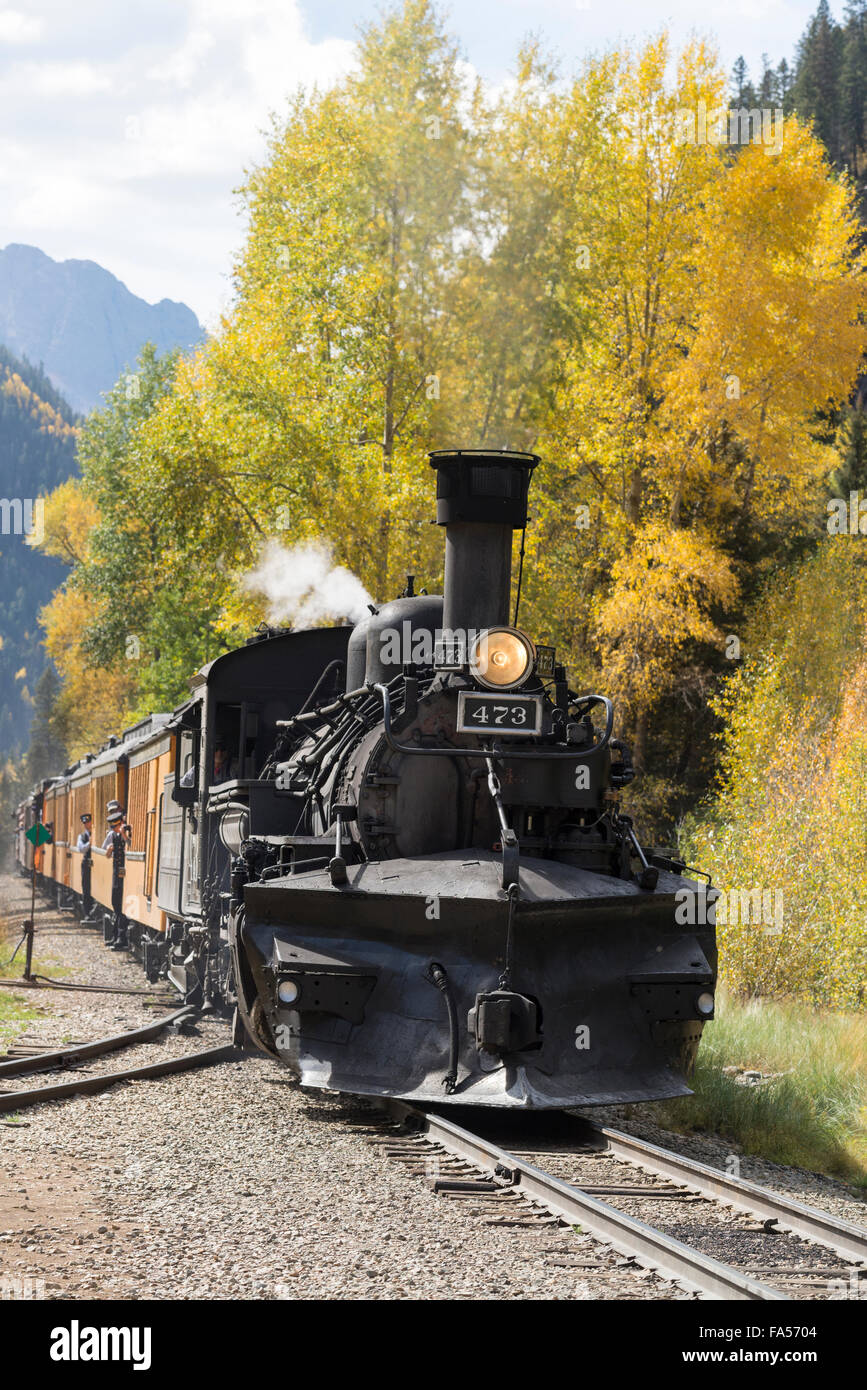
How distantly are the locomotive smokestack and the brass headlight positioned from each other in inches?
21.9

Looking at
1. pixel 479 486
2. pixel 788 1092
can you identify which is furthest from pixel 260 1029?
pixel 788 1092

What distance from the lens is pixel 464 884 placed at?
7.77 m

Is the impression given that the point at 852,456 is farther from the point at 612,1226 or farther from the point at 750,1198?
the point at 612,1226

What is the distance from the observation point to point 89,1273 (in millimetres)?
5000

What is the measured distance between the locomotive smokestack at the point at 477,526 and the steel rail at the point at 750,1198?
3391 mm

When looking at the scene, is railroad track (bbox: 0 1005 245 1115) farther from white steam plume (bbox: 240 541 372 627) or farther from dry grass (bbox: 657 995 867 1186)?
white steam plume (bbox: 240 541 372 627)

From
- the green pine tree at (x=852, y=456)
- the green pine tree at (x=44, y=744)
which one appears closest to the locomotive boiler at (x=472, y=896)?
the green pine tree at (x=852, y=456)

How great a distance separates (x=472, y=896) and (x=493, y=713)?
124 cm

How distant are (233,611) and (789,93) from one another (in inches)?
2680

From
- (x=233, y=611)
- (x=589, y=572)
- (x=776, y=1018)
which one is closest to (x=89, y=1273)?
(x=776, y=1018)

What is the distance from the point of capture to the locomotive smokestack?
8.89 meters

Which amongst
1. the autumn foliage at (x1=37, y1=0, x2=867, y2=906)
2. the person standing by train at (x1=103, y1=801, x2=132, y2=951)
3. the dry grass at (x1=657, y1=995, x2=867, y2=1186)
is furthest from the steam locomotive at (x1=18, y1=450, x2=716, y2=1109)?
the autumn foliage at (x1=37, y1=0, x2=867, y2=906)

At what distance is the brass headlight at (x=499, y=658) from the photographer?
27.3ft

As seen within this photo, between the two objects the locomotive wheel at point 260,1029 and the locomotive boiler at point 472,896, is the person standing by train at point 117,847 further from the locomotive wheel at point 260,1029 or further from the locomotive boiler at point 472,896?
the locomotive wheel at point 260,1029
